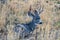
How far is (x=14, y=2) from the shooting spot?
467 cm

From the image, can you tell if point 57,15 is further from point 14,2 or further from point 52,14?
point 14,2

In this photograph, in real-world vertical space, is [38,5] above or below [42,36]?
above

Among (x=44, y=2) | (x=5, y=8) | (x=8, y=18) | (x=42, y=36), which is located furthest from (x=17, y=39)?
(x=44, y=2)

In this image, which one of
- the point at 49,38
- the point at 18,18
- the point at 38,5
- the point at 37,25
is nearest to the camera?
the point at 49,38

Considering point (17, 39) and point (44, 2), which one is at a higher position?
point (44, 2)

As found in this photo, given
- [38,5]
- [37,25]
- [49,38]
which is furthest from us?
[38,5]

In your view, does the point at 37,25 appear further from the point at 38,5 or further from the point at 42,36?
the point at 38,5

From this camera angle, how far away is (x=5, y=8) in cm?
444

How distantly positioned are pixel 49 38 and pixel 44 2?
132cm

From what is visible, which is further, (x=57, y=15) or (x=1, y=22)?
(x=57, y=15)

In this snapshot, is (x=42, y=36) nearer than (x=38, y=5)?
Yes

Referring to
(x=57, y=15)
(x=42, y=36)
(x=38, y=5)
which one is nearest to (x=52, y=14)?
(x=57, y=15)

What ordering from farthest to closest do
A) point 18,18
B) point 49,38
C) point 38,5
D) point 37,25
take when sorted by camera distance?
point 38,5 → point 18,18 → point 37,25 → point 49,38

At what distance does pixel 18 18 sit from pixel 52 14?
2.23 ft
